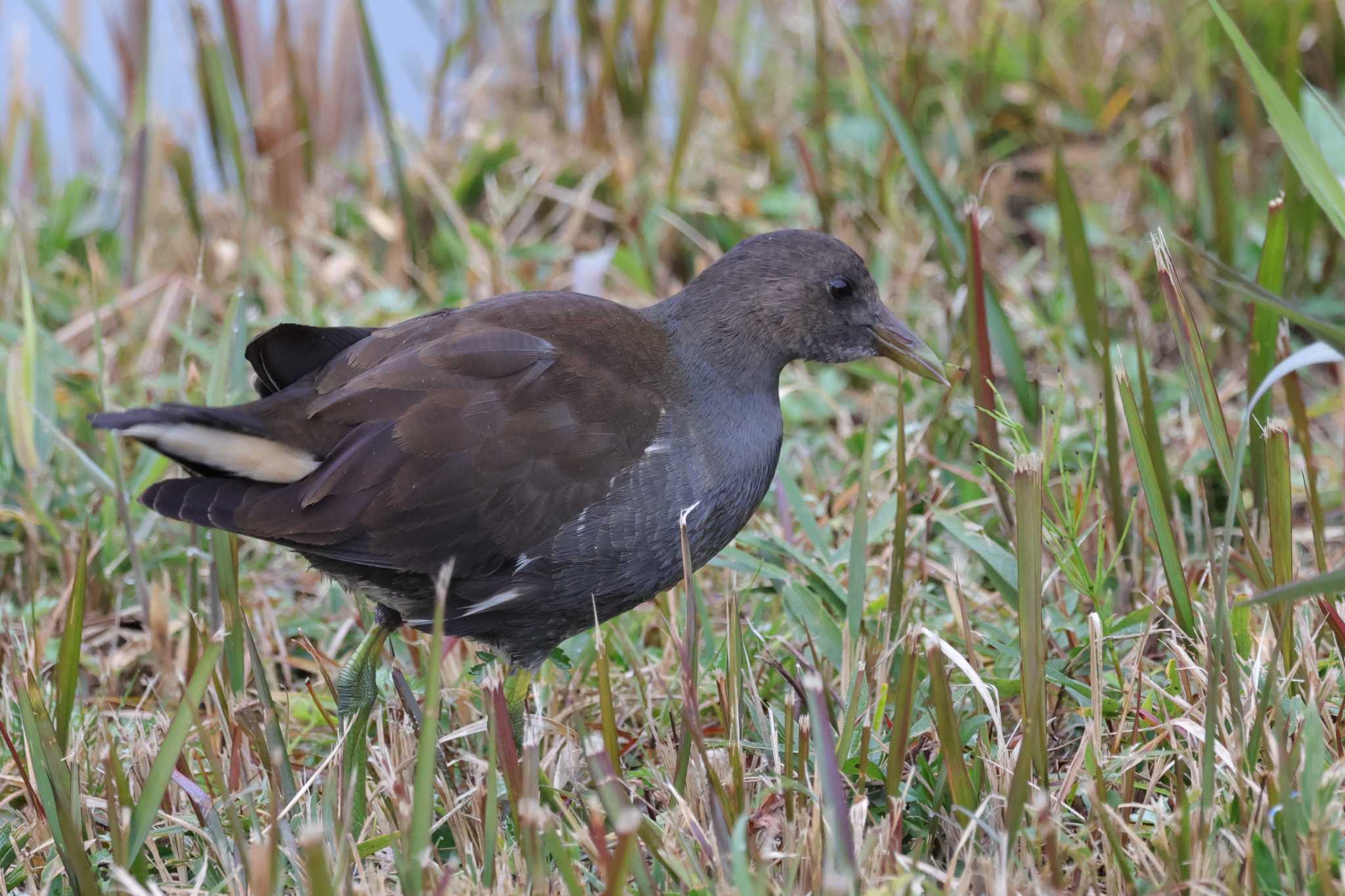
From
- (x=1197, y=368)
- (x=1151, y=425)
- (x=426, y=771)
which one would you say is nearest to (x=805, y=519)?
(x=1151, y=425)

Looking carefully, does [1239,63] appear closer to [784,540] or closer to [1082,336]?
[1082,336]

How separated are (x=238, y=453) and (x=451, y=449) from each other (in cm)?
34

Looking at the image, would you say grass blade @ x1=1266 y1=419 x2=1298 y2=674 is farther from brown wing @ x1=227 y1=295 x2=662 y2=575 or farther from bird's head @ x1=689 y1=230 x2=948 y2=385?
brown wing @ x1=227 y1=295 x2=662 y2=575

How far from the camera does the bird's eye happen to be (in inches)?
111

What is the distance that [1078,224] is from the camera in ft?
10.5

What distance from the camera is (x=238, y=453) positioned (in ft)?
7.99

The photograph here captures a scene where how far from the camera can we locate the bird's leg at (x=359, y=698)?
2.38m

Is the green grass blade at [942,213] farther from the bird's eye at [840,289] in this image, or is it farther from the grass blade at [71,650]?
the grass blade at [71,650]

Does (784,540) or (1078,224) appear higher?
(1078,224)

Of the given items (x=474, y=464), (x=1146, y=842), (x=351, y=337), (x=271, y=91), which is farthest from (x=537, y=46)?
(x=1146, y=842)

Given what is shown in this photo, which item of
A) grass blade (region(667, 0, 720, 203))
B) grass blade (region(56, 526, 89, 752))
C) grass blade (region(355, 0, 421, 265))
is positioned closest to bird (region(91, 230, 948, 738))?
grass blade (region(56, 526, 89, 752))

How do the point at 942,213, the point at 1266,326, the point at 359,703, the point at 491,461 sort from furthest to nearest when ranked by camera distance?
the point at 942,213, the point at 1266,326, the point at 359,703, the point at 491,461

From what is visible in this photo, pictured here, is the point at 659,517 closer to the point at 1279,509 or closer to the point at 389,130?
the point at 1279,509

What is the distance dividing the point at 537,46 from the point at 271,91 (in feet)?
3.03
